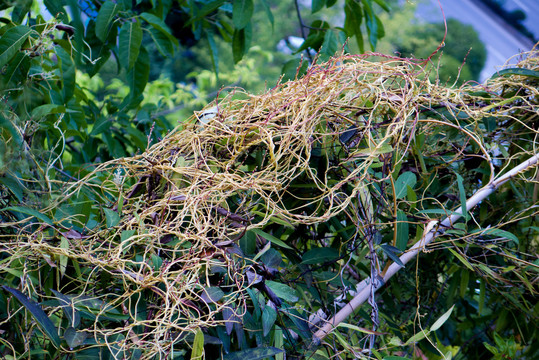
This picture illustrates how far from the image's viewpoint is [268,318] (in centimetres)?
62

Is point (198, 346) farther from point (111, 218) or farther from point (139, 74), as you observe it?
point (139, 74)

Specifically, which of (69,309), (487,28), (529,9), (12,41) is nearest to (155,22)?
(12,41)

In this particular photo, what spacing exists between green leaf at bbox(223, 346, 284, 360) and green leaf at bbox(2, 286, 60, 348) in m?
A: 0.21

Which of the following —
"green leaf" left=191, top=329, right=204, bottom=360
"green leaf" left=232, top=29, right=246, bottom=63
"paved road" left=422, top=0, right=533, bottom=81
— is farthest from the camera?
"paved road" left=422, top=0, right=533, bottom=81

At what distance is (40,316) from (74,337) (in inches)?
1.9

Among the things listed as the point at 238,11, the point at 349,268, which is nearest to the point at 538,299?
the point at 349,268

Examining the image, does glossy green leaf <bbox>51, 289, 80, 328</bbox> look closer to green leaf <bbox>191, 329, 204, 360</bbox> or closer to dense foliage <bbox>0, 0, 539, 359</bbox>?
dense foliage <bbox>0, 0, 539, 359</bbox>

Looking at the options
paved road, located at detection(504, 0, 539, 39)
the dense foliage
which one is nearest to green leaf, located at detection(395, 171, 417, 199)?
the dense foliage

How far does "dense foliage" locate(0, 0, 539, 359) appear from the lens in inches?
24.1

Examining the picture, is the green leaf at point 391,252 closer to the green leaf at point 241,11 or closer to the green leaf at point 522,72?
the green leaf at point 522,72

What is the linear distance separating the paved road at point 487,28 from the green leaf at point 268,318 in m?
7.33

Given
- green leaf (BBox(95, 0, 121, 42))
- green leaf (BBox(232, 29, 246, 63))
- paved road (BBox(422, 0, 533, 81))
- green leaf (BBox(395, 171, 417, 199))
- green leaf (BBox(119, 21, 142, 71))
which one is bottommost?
paved road (BBox(422, 0, 533, 81))

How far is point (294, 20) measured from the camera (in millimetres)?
7883

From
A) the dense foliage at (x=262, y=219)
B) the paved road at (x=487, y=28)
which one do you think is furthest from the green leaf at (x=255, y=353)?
the paved road at (x=487, y=28)
